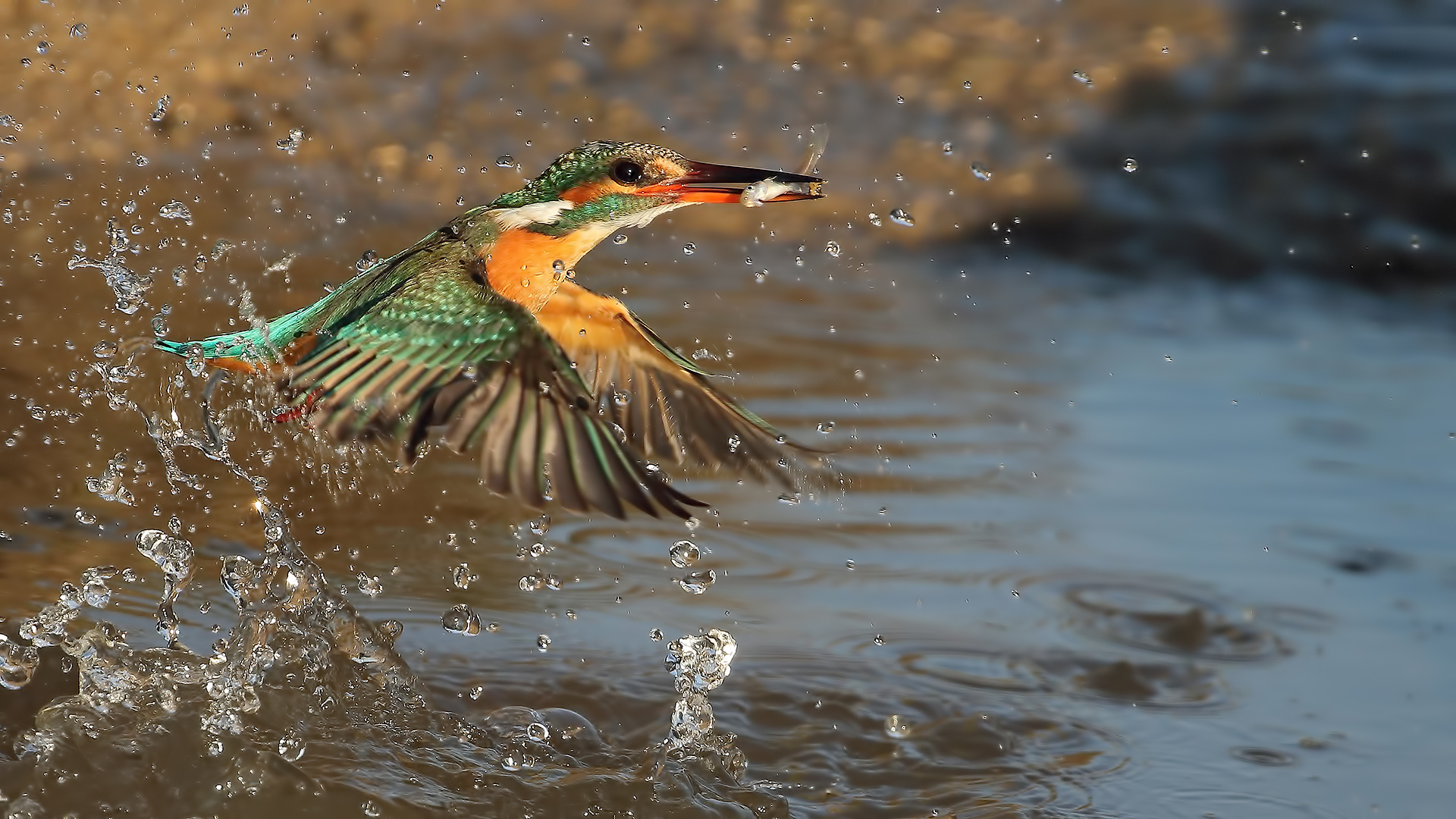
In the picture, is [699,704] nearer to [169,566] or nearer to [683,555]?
[683,555]

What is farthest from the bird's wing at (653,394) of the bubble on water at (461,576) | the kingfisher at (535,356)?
the bubble on water at (461,576)

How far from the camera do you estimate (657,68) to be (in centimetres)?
759

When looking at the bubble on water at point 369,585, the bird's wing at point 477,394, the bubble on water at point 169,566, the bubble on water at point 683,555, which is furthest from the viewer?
the bubble on water at point 683,555

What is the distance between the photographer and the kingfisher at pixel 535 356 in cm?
254

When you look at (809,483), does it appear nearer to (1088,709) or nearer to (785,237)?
(1088,709)

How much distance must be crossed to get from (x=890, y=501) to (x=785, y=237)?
2.47 metres

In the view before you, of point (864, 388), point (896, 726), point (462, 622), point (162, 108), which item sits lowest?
point (896, 726)

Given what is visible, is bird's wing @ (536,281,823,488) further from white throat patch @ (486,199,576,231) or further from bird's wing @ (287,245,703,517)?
bird's wing @ (287,245,703,517)

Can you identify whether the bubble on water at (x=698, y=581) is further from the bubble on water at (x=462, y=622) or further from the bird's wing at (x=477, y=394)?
the bird's wing at (x=477, y=394)

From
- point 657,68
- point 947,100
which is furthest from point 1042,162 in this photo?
point 657,68

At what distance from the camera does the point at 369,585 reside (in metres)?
3.78

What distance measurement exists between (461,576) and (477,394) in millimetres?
1276

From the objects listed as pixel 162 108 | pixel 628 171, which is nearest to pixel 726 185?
pixel 628 171

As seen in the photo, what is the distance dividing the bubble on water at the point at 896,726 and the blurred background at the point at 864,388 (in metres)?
0.03
